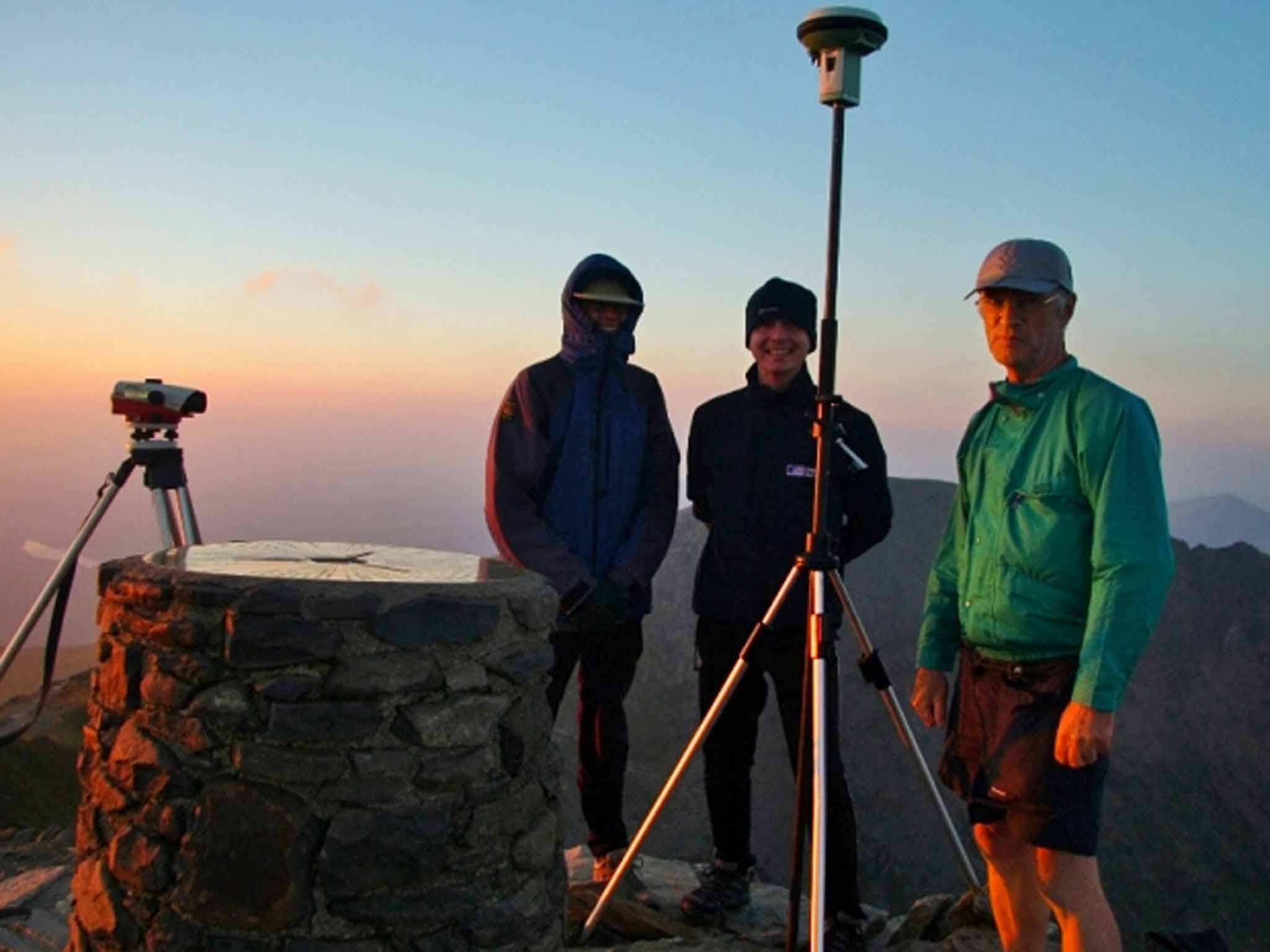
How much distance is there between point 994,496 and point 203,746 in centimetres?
238

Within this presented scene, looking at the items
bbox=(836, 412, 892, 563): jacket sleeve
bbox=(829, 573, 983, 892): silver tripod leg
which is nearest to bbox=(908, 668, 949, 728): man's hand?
bbox=(829, 573, 983, 892): silver tripod leg

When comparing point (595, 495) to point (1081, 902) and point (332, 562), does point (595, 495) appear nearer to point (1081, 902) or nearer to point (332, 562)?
point (332, 562)

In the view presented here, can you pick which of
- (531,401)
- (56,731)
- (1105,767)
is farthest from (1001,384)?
(56,731)

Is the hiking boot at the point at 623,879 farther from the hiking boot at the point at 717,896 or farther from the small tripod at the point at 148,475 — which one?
the small tripod at the point at 148,475

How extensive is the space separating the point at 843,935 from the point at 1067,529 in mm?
2030

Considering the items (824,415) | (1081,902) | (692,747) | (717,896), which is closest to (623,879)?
(717,896)

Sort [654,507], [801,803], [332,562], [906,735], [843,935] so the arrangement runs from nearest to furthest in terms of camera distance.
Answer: [801,803], [332,562], [906,735], [843,935], [654,507]

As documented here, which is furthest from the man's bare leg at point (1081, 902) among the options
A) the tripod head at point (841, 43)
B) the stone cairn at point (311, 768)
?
the tripod head at point (841, 43)

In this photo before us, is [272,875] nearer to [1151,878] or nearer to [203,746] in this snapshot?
[203,746]

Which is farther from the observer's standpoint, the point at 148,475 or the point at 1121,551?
the point at 148,475

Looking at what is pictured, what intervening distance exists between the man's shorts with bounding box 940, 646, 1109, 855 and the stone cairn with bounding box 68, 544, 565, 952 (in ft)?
4.50

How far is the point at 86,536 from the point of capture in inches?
174

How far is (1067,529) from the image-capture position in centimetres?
291

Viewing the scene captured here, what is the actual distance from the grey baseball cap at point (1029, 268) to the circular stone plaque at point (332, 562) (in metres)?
1.77
